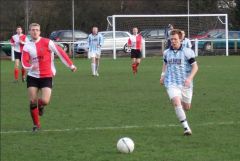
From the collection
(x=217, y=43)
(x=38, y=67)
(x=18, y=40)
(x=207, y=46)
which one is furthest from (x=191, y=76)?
(x=207, y=46)

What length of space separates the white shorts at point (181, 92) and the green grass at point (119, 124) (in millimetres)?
562

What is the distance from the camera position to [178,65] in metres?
10.1

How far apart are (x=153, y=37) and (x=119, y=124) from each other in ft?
92.5

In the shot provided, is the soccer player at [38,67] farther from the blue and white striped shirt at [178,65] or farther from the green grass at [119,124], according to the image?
the blue and white striped shirt at [178,65]

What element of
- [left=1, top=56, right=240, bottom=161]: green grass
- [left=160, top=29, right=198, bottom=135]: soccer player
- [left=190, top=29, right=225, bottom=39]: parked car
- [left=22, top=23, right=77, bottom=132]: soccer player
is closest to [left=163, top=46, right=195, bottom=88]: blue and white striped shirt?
[left=160, top=29, right=198, bottom=135]: soccer player

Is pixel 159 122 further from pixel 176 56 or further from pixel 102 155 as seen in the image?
pixel 102 155

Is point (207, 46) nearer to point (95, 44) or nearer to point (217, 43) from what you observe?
point (217, 43)

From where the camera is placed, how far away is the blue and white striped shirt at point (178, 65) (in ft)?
33.1

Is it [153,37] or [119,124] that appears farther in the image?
[153,37]

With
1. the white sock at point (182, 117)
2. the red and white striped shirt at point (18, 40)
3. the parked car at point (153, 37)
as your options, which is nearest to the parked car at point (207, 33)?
the parked car at point (153, 37)

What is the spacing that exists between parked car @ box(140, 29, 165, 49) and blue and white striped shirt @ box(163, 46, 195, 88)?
2828 centimetres

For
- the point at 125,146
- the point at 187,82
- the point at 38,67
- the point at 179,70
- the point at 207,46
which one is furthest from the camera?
the point at 207,46

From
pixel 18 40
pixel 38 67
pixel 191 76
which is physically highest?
pixel 18 40

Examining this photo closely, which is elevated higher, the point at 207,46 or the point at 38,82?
the point at 38,82
